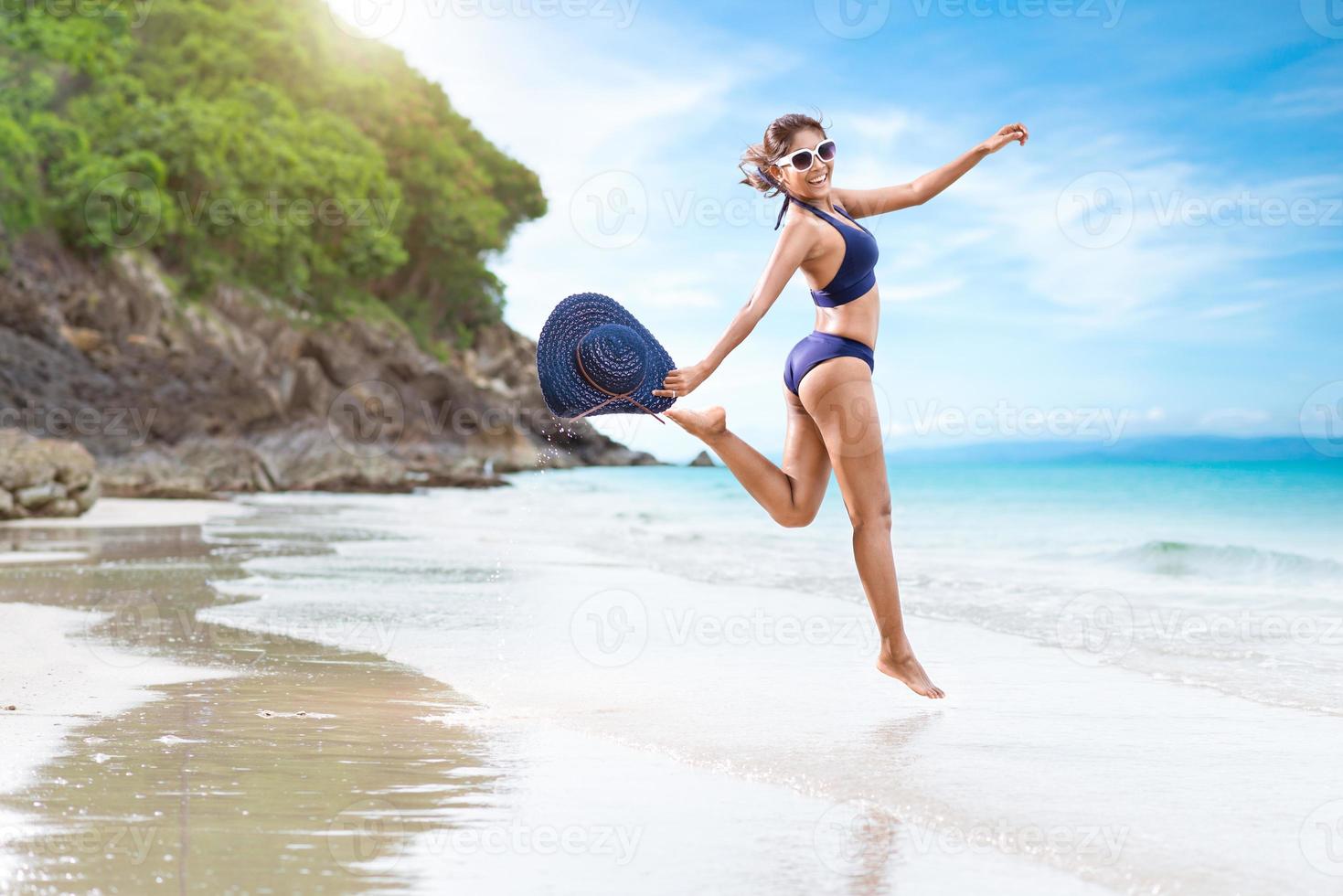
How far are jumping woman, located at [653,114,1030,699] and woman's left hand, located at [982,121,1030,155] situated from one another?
58cm

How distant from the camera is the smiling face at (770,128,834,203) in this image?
13.8 ft

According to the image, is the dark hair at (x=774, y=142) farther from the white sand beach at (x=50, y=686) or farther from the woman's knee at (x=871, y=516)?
the white sand beach at (x=50, y=686)

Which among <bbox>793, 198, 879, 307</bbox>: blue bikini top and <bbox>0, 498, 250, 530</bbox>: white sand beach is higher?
<bbox>793, 198, 879, 307</bbox>: blue bikini top

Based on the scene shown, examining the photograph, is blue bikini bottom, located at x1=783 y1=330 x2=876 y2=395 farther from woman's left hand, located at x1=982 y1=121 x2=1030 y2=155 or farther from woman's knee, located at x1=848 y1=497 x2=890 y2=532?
woman's left hand, located at x1=982 y1=121 x2=1030 y2=155

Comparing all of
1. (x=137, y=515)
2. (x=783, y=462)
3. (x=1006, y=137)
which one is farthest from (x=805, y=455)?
(x=137, y=515)

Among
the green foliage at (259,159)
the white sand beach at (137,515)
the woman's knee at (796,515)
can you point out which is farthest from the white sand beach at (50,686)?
the green foliage at (259,159)

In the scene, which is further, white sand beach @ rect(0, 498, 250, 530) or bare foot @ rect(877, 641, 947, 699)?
white sand beach @ rect(0, 498, 250, 530)

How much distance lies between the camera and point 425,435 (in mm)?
42750

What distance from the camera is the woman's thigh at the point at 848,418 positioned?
13.8 ft

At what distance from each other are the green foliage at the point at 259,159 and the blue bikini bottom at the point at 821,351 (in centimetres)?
2501

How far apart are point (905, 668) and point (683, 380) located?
1.33m

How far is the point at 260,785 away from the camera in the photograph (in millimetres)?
2979

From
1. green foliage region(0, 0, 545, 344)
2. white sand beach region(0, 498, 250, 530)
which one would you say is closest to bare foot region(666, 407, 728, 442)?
white sand beach region(0, 498, 250, 530)

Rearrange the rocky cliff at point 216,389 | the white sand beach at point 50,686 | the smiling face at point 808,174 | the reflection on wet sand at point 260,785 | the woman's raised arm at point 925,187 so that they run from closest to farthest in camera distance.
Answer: the reflection on wet sand at point 260,785
the white sand beach at point 50,686
the smiling face at point 808,174
the woman's raised arm at point 925,187
the rocky cliff at point 216,389
